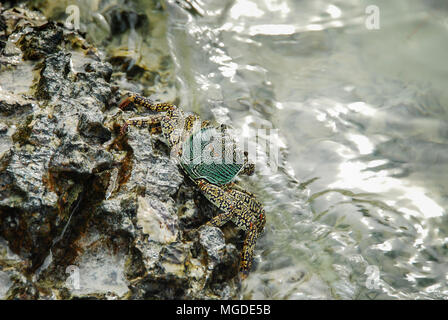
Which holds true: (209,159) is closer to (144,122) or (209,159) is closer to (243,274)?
(144,122)

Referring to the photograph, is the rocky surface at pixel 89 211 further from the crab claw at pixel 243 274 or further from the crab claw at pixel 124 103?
the crab claw at pixel 124 103

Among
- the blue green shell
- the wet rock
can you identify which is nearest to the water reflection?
the blue green shell

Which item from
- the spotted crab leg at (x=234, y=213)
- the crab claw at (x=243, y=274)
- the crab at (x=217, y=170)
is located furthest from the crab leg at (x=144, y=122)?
the crab claw at (x=243, y=274)

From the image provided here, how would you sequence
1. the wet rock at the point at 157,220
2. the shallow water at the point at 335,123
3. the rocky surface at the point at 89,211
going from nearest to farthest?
1. the rocky surface at the point at 89,211
2. the wet rock at the point at 157,220
3. the shallow water at the point at 335,123

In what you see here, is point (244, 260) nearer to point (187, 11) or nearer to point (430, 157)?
point (430, 157)

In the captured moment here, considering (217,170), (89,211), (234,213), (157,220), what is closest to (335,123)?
(217,170)

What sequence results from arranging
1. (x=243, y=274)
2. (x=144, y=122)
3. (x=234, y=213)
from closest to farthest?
(x=243, y=274) → (x=234, y=213) → (x=144, y=122)

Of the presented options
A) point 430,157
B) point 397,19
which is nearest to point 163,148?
point 430,157
